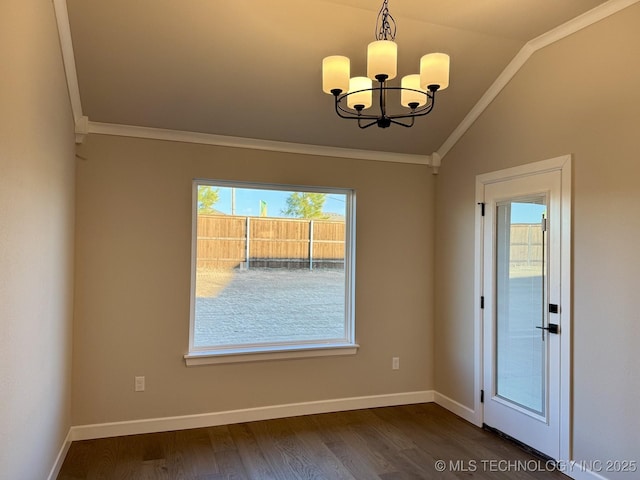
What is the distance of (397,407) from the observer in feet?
13.2

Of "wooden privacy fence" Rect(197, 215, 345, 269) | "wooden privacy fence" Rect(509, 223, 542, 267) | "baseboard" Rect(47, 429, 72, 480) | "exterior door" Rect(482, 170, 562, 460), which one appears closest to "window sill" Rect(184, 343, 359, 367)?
"wooden privacy fence" Rect(197, 215, 345, 269)

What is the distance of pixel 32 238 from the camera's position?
205 cm

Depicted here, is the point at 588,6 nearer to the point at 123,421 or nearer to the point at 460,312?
the point at 460,312

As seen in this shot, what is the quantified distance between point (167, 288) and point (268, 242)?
92 centimetres

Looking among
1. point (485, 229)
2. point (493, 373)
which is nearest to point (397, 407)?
point (493, 373)

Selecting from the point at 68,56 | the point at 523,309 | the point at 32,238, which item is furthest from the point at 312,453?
the point at 68,56

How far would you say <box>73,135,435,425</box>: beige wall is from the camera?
10.7 feet

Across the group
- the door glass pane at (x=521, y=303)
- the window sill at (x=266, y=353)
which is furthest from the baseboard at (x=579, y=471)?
the window sill at (x=266, y=353)

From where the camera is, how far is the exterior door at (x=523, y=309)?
2.96 meters

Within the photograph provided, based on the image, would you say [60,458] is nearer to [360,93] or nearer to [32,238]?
[32,238]

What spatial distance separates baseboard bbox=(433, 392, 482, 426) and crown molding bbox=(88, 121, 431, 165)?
2186 mm

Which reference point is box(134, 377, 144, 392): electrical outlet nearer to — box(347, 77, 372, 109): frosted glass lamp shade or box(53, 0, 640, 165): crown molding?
box(53, 0, 640, 165): crown molding

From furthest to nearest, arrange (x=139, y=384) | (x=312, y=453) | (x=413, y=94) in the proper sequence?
1. (x=139, y=384)
2. (x=312, y=453)
3. (x=413, y=94)

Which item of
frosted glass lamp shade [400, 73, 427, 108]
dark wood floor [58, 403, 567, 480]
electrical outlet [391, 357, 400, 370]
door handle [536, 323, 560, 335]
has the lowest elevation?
dark wood floor [58, 403, 567, 480]
